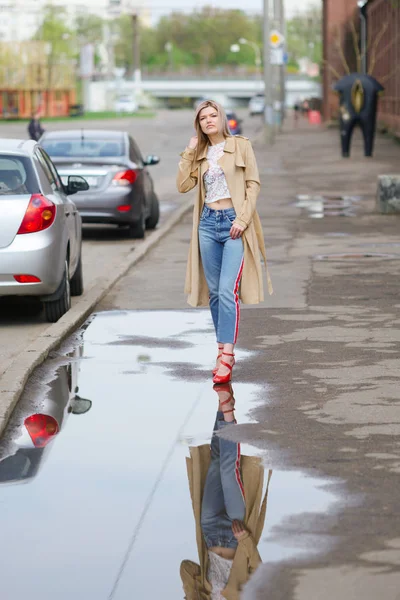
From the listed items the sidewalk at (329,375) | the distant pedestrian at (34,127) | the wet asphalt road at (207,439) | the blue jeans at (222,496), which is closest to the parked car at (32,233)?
the wet asphalt road at (207,439)

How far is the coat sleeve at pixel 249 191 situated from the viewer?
8711 mm

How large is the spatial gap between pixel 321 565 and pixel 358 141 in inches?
1798

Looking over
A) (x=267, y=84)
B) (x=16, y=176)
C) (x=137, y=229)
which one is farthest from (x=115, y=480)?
(x=267, y=84)

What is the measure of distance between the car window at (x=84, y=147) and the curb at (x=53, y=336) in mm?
2781

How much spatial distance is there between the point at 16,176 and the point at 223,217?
3.45m

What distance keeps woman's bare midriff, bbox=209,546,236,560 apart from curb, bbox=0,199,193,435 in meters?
2.25

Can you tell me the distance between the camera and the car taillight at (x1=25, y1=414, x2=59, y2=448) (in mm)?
7196

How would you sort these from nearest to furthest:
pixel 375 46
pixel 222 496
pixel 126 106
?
pixel 222 496 < pixel 375 46 < pixel 126 106

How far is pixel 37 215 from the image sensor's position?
11383 millimetres

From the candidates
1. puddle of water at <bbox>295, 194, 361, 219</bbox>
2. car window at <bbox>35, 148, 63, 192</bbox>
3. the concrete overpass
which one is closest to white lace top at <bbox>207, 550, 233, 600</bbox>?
car window at <bbox>35, 148, 63, 192</bbox>

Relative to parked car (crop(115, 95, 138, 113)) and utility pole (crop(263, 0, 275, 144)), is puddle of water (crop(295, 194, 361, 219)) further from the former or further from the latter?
parked car (crop(115, 95, 138, 113))

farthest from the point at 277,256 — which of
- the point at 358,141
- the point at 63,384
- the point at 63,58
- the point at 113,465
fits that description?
the point at 63,58

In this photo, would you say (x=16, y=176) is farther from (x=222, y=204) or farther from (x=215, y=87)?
(x=215, y=87)

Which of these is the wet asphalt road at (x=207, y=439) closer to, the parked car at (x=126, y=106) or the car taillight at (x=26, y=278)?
the car taillight at (x=26, y=278)
